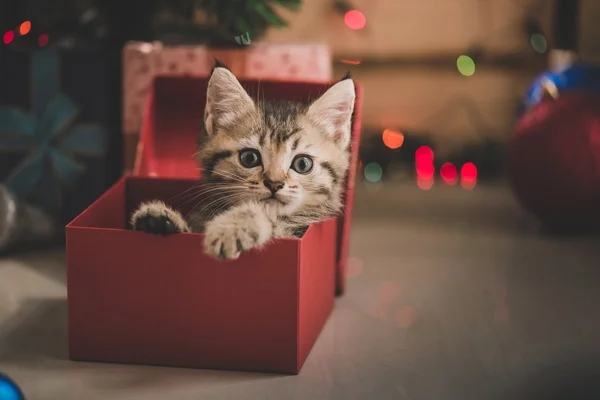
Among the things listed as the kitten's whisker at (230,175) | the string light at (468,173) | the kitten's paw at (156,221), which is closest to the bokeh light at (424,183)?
the string light at (468,173)

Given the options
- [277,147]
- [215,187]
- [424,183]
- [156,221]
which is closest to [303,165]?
[277,147]

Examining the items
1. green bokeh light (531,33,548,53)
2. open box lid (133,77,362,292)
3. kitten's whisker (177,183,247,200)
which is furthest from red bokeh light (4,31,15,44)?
green bokeh light (531,33,548,53)

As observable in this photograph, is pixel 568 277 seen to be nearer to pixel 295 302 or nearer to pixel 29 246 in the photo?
pixel 295 302

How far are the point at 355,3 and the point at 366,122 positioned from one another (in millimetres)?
512

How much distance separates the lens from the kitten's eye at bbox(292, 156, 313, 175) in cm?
144

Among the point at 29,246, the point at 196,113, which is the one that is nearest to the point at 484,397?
the point at 196,113

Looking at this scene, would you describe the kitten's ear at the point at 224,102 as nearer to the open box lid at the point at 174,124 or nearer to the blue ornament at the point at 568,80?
the open box lid at the point at 174,124

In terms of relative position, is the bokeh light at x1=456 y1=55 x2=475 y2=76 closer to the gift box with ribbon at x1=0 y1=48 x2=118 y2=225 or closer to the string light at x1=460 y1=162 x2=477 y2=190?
the string light at x1=460 y1=162 x2=477 y2=190

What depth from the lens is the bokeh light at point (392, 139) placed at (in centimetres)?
329

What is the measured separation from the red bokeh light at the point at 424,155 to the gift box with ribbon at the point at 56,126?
4.83ft

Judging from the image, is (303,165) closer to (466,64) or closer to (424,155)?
(424,155)

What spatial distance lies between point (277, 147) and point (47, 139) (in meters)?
1.04

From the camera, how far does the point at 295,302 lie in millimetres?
1308

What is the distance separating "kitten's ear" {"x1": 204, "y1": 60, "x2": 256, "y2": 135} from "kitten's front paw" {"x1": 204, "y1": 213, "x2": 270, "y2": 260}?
10.7 inches
